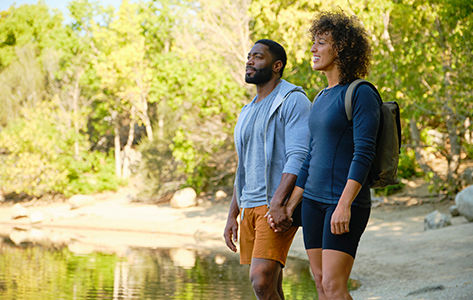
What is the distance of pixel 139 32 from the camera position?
1117 inches

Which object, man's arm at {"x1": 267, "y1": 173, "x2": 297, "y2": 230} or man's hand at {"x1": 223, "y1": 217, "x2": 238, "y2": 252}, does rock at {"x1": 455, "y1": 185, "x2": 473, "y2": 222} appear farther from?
man's arm at {"x1": 267, "y1": 173, "x2": 297, "y2": 230}

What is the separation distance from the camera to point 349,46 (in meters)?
3.23

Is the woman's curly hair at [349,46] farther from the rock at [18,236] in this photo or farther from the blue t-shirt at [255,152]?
the rock at [18,236]

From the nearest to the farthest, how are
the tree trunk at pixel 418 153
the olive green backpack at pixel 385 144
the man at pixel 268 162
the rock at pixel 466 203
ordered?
the olive green backpack at pixel 385 144 < the man at pixel 268 162 < the rock at pixel 466 203 < the tree trunk at pixel 418 153

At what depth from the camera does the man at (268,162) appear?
3631mm

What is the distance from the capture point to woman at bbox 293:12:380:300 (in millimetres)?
2943

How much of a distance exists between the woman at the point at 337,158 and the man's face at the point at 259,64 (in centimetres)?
59

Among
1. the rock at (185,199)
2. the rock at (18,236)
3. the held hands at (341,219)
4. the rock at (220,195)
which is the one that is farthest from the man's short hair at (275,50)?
the rock at (220,195)

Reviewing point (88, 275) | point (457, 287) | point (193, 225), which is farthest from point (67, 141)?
point (457, 287)

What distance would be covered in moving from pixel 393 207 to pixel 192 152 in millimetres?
7052

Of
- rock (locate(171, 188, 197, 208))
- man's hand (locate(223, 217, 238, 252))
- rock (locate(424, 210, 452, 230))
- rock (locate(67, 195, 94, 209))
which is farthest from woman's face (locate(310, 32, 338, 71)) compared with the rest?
rock (locate(67, 195, 94, 209))

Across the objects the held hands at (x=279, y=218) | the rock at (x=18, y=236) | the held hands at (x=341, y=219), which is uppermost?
the held hands at (x=341, y=219)

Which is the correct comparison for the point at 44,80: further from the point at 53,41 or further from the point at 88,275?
the point at 88,275

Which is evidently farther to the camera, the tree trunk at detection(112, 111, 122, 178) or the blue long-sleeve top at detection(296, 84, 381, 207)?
the tree trunk at detection(112, 111, 122, 178)
